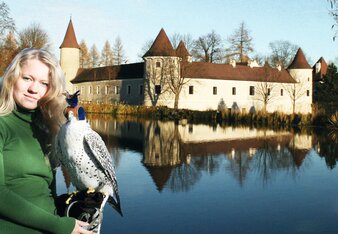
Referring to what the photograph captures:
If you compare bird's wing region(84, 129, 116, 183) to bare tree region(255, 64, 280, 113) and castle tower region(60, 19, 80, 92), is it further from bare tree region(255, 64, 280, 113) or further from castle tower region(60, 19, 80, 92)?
castle tower region(60, 19, 80, 92)

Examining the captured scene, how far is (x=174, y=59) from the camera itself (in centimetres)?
4678

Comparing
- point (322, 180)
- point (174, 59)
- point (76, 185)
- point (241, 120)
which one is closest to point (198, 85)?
point (174, 59)

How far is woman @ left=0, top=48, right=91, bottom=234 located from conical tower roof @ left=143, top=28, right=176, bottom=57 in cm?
4595

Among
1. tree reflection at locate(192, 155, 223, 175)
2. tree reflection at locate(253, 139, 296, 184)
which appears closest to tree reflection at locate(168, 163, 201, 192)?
tree reflection at locate(192, 155, 223, 175)

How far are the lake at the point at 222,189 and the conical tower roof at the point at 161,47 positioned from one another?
32941 millimetres

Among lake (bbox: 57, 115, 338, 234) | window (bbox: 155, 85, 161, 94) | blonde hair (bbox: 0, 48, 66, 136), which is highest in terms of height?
window (bbox: 155, 85, 161, 94)

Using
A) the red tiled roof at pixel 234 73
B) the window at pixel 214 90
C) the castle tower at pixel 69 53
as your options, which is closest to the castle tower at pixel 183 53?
the red tiled roof at pixel 234 73

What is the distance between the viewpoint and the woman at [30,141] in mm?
1716

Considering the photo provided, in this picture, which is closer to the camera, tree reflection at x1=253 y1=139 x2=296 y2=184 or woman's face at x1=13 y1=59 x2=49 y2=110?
woman's face at x1=13 y1=59 x2=49 y2=110

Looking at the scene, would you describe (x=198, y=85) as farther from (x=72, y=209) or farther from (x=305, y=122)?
(x=72, y=209)

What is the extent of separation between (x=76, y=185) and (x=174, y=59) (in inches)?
1784

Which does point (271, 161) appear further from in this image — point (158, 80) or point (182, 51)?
point (158, 80)

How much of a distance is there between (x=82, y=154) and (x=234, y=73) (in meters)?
53.5

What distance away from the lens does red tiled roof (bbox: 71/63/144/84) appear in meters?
55.1
